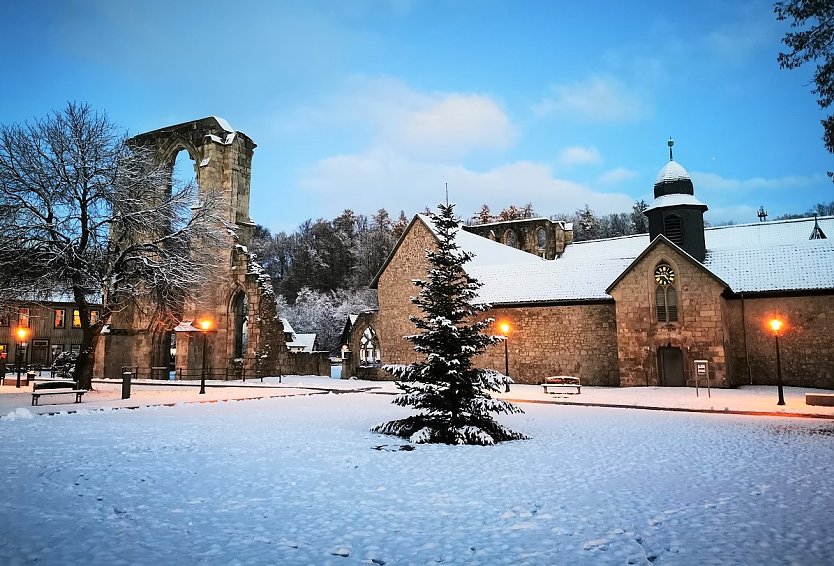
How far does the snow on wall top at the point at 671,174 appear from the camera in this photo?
102ft

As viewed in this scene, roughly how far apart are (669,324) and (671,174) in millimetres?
10566

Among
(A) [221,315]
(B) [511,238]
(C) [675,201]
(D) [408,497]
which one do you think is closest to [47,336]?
(A) [221,315]

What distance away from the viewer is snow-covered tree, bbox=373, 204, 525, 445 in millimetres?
11586

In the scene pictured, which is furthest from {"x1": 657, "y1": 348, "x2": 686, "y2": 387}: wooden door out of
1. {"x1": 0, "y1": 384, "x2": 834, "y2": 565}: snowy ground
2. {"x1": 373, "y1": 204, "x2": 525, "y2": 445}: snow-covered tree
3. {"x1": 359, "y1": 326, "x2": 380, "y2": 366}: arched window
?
{"x1": 359, "y1": 326, "x2": 380, "y2": 366}: arched window

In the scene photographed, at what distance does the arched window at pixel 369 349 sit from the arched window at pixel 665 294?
1717 cm

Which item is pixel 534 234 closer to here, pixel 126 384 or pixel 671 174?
pixel 671 174

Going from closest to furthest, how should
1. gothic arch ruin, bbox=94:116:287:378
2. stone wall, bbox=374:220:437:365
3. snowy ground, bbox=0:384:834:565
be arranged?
snowy ground, bbox=0:384:834:565
gothic arch ruin, bbox=94:116:287:378
stone wall, bbox=374:220:437:365

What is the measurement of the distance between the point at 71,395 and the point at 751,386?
2837 centimetres

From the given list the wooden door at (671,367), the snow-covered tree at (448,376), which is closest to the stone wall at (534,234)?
the wooden door at (671,367)

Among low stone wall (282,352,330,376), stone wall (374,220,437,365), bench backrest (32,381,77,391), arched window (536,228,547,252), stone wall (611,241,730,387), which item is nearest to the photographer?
bench backrest (32,381,77,391)

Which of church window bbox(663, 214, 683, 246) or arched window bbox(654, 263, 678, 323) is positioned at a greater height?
church window bbox(663, 214, 683, 246)

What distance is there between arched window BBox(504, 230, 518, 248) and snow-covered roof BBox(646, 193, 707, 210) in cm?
1656

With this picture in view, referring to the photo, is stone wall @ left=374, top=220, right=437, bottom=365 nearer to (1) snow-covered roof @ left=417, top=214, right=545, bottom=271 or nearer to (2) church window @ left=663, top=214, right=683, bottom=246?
(1) snow-covered roof @ left=417, top=214, right=545, bottom=271

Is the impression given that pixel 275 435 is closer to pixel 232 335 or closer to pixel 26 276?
pixel 26 276
